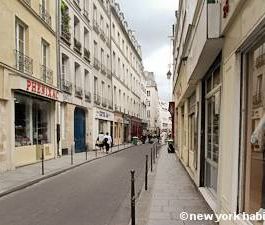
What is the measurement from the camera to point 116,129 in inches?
1726

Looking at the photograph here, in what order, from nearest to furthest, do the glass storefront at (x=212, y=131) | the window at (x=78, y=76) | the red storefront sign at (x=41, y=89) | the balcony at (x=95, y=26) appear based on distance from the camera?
the glass storefront at (x=212, y=131) < the red storefront sign at (x=41, y=89) < the window at (x=78, y=76) < the balcony at (x=95, y=26)

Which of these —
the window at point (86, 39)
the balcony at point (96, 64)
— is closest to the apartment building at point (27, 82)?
the window at point (86, 39)

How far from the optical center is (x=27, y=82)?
1617 centimetres

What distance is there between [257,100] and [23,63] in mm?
13523

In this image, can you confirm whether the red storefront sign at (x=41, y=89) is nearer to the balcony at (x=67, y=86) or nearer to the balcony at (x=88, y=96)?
the balcony at (x=67, y=86)

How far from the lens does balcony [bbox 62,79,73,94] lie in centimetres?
2328

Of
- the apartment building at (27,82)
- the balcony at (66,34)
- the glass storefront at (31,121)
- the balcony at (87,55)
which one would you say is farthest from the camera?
the balcony at (87,55)

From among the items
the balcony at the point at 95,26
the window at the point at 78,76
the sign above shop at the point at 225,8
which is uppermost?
the balcony at the point at 95,26

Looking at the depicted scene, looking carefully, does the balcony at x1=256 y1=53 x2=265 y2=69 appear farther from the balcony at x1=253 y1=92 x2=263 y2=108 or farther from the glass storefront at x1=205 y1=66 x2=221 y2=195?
the glass storefront at x1=205 y1=66 x2=221 y2=195

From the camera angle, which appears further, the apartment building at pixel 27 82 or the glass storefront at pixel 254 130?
the apartment building at pixel 27 82

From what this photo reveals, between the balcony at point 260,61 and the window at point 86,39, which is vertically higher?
the window at point 86,39

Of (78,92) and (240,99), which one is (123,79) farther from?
(240,99)

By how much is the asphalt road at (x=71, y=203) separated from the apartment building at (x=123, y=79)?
30062mm

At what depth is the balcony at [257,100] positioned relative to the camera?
4.49m
